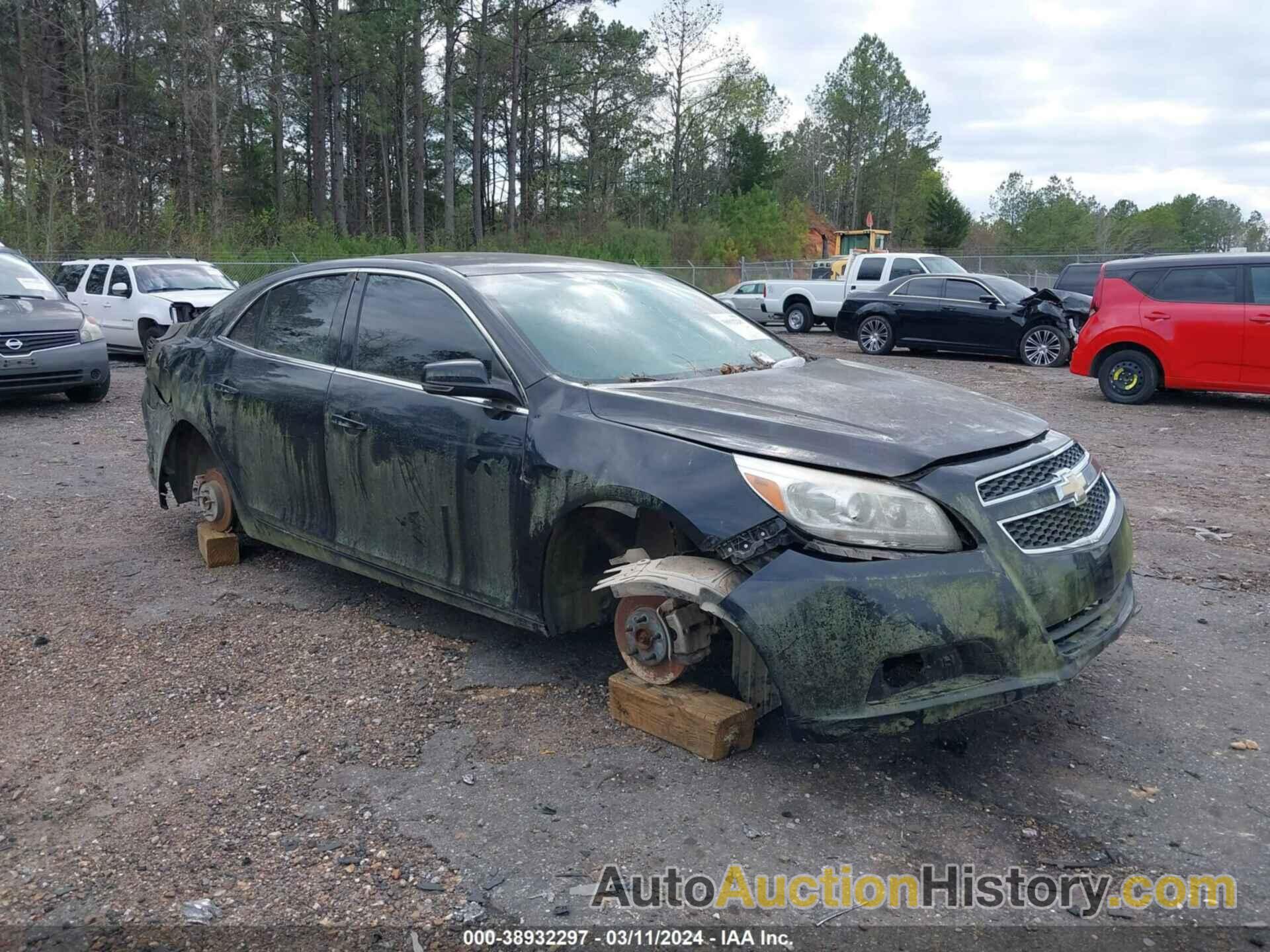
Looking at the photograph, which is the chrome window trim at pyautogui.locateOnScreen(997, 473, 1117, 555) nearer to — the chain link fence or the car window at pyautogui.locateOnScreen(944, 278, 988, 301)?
the car window at pyautogui.locateOnScreen(944, 278, 988, 301)

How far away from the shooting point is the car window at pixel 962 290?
16875mm

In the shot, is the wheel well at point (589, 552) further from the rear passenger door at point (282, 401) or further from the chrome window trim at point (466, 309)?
the rear passenger door at point (282, 401)

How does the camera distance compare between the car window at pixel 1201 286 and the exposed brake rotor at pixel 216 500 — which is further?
the car window at pixel 1201 286

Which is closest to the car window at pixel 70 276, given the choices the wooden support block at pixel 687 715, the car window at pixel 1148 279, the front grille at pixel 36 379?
the front grille at pixel 36 379

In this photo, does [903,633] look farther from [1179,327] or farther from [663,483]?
[1179,327]

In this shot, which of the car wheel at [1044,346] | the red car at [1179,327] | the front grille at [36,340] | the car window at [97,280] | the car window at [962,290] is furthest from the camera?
the car window at [962,290]

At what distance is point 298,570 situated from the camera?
5.25 m

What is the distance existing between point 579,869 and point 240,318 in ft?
11.7

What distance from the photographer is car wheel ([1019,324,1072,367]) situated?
16.0m

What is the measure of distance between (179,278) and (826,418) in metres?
15.0

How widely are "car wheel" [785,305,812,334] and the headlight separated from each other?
70.7 ft

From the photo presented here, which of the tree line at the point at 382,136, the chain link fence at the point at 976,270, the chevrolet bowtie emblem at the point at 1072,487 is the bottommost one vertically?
the chevrolet bowtie emblem at the point at 1072,487

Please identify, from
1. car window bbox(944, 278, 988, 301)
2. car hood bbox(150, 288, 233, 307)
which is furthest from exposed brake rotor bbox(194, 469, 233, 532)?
car window bbox(944, 278, 988, 301)

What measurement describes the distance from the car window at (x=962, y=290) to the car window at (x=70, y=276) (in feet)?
47.3
